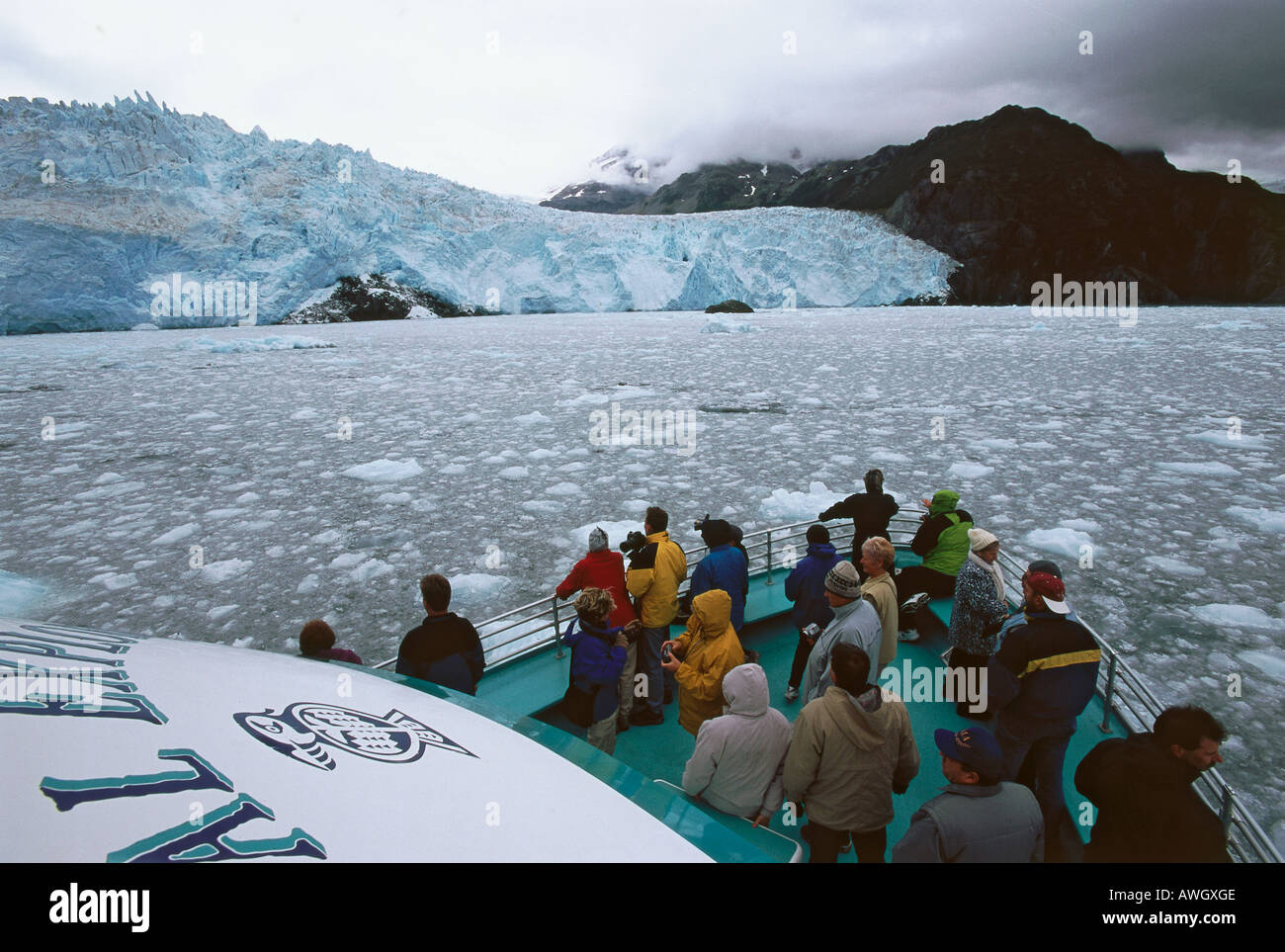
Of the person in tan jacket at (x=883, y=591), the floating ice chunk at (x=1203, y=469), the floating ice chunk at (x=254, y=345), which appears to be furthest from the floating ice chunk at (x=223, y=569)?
the floating ice chunk at (x=254, y=345)

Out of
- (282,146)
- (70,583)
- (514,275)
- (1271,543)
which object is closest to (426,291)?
(514,275)

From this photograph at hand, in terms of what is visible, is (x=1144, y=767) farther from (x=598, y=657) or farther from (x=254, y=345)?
(x=254, y=345)

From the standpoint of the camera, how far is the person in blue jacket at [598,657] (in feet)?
9.34

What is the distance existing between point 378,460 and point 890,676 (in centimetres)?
748

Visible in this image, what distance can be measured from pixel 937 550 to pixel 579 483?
481 cm

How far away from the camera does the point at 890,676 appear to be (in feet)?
12.2

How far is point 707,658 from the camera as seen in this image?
9.63 ft

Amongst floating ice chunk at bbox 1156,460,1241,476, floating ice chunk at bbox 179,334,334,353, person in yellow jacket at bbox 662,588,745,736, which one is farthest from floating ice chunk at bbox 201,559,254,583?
floating ice chunk at bbox 179,334,334,353

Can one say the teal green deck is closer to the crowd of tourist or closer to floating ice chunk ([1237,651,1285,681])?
the crowd of tourist

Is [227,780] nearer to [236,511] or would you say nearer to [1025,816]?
[1025,816]

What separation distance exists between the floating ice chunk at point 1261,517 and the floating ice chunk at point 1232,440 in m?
3.06

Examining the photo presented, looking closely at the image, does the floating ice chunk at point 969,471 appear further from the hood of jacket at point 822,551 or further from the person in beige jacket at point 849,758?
the person in beige jacket at point 849,758

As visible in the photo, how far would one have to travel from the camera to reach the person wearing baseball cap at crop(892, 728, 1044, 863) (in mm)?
1773

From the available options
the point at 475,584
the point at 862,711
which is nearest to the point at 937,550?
the point at 862,711
